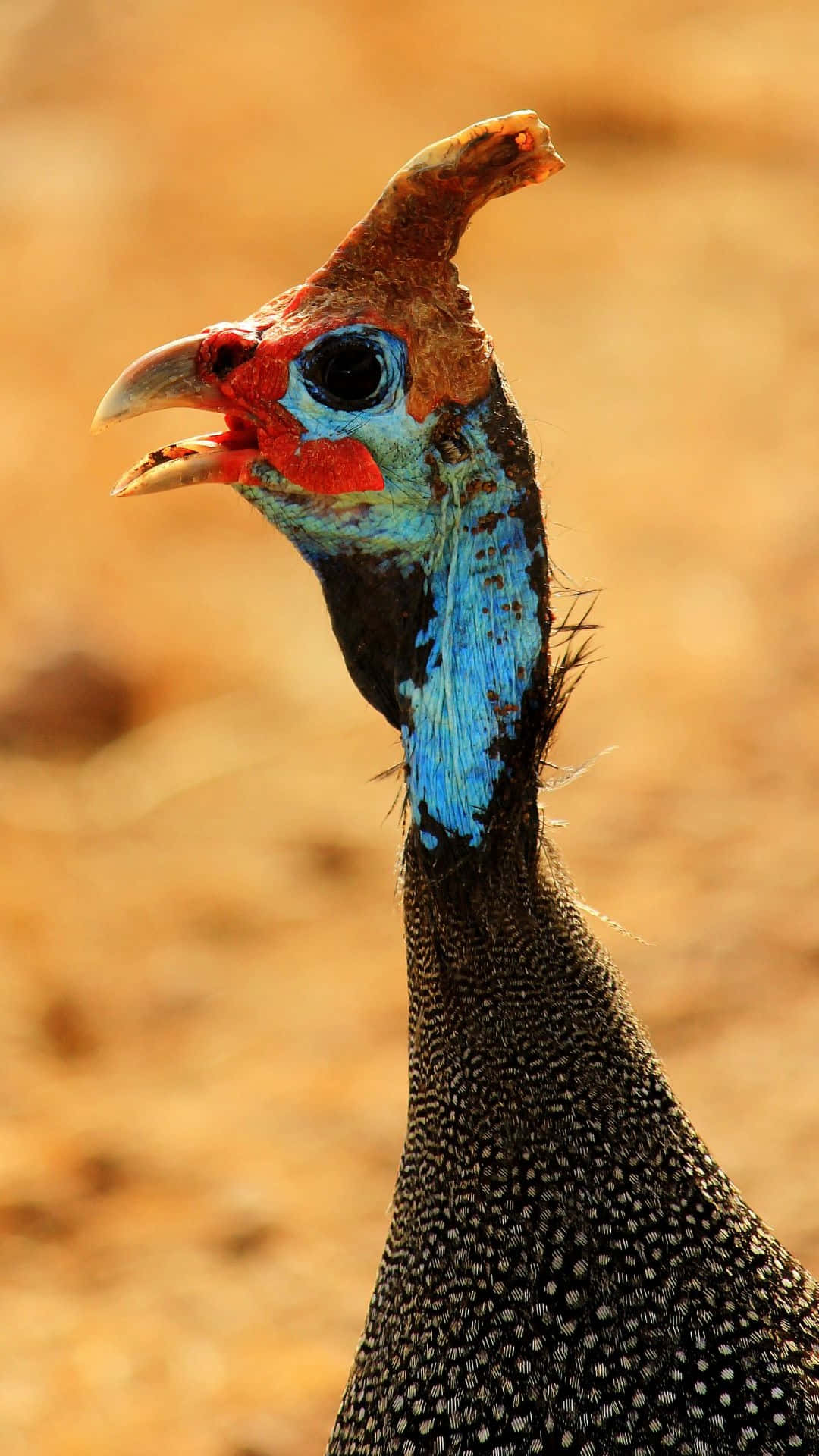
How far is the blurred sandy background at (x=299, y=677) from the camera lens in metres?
4.78

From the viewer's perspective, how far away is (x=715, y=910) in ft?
18.8

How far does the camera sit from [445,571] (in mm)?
2582

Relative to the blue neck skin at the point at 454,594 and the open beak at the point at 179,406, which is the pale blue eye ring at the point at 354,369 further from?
the open beak at the point at 179,406

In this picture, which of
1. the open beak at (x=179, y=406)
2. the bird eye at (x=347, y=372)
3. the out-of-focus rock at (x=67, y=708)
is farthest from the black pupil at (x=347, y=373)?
the out-of-focus rock at (x=67, y=708)

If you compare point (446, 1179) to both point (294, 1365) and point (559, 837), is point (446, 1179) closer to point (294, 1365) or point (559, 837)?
point (294, 1365)

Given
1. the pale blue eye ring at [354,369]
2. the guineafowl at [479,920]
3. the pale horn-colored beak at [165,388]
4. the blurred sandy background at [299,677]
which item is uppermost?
the blurred sandy background at [299,677]

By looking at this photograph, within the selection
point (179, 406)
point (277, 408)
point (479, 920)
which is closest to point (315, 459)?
point (277, 408)

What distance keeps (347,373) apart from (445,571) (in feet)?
1.21

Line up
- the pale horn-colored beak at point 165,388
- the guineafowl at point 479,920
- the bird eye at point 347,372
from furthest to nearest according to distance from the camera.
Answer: the pale horn-colored beak at point 165,388, the bird eye at point 347,372, the guineafowl at point 479,920

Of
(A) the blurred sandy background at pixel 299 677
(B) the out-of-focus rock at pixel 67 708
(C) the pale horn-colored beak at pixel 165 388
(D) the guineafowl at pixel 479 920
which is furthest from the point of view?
(B) the out-of-focus rock at pixel 67 708

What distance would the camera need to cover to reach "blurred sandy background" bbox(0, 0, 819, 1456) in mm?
4781

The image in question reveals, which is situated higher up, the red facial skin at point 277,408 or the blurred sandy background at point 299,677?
the blurred sandy background at point 299,677

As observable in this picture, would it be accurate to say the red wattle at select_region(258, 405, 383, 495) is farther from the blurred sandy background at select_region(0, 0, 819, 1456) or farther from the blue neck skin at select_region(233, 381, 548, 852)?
the blurred sandy background at select_region(0, 0, 819, 1456)

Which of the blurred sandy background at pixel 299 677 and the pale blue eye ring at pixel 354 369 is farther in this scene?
the blurred sandy background at pixel 299 677
